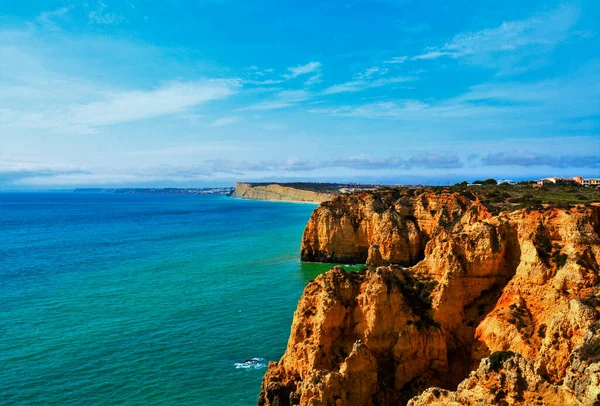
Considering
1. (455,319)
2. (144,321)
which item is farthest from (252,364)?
(144,321)

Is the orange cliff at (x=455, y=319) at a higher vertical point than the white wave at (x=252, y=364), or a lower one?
higher

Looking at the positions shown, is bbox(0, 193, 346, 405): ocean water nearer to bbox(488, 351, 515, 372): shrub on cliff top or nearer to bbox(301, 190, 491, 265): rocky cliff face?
bbox(301, 190, 491, 265): rocky cliff face

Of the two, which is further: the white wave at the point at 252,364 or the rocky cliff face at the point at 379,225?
the rocky cliff face at the point at 379,225

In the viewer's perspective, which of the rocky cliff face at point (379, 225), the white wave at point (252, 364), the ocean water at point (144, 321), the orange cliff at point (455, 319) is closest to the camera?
the orange cliff at point (455, 319)

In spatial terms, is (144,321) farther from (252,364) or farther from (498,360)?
(498,360)

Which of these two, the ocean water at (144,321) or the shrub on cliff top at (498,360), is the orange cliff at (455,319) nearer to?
the shrub on cliff top at (498,360)

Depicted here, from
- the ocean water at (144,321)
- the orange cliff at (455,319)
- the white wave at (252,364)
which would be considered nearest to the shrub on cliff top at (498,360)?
the orange cliff at (455,319)

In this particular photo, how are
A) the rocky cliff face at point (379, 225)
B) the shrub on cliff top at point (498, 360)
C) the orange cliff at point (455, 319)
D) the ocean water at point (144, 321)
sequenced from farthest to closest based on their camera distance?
the rocky cliff face at point (379, 225)
the ocean water at point (144, 321)
the orange cliff at point (455, 319)
the shrub on cliff top at point (498, 360)
